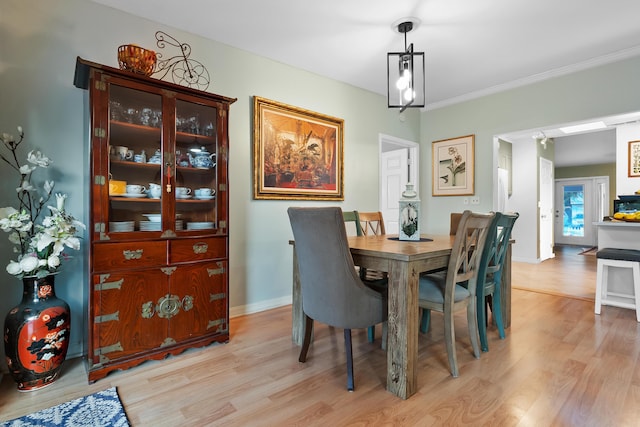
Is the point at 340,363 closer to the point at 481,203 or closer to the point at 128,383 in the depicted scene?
the point at 128,383

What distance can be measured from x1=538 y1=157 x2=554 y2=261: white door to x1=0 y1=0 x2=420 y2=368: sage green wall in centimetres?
389

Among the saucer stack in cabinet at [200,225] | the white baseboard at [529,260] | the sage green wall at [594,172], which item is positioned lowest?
the white baseboard at [529,260]

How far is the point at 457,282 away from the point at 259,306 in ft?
6.27

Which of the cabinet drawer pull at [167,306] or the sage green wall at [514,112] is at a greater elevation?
the sage green wall at [514,112]

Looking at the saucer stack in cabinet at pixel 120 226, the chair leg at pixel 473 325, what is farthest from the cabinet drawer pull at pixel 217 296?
the chair leg at pixel 473 325

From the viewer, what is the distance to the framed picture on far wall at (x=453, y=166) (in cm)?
445

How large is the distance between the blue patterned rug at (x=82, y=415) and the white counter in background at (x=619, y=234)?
429 centimetres

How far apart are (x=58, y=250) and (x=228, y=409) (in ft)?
4.24

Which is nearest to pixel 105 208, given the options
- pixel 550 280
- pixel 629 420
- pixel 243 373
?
pixel 243 373

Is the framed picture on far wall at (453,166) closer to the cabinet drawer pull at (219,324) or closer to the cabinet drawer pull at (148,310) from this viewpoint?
the cabinet drawer pull at (219,324)

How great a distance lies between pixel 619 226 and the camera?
332 centimetres

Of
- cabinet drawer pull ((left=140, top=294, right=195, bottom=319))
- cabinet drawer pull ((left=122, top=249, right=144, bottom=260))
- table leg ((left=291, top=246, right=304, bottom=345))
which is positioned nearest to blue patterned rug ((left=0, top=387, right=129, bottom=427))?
cabinet drawer pull ((left=140, top=294, right=195, bottom=319))

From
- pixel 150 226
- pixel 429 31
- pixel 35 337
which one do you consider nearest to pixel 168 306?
pixel 150 226

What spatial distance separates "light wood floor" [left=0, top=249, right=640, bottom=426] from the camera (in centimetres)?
156
